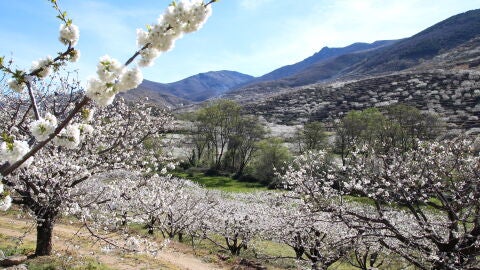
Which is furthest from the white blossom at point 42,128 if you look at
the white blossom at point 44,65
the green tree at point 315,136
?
the green tree at point 315,136

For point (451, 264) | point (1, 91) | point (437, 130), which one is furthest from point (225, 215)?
point (437, 130)

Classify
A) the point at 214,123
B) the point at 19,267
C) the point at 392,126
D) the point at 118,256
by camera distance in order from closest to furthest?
the point at 19,267
the point at 118,256
the point at 392,126
the point at 214,123

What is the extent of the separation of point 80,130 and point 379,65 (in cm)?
20169

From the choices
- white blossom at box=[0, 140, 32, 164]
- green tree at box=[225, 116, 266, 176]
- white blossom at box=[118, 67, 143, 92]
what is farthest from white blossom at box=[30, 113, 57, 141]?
green tree at box=[225, 116, 266, 176]

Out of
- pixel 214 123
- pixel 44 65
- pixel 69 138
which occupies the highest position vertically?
pixel 44 65

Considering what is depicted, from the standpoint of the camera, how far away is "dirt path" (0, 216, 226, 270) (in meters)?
17.0

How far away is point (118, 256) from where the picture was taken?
18.2 meters

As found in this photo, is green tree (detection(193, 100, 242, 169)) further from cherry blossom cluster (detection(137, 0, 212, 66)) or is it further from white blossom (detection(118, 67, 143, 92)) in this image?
white blossom (detection(118, 67, 143, 92))

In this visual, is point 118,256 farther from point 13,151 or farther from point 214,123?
point 214,123

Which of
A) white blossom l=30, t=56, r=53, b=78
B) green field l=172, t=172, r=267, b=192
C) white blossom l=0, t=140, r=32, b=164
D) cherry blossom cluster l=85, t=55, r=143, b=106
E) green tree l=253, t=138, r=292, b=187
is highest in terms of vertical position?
white blossom l=30, t=56, r=53, b=78

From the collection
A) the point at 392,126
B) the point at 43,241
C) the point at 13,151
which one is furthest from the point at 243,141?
the point at 13,151

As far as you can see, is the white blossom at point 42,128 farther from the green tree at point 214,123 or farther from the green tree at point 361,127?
the green tree at point 214,123

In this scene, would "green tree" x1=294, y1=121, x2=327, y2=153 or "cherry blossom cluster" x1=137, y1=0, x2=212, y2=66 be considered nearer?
"cherry blossom cluster" x1=137, y1=0, x2=212, y2=66

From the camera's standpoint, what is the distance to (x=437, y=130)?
50375 mm
